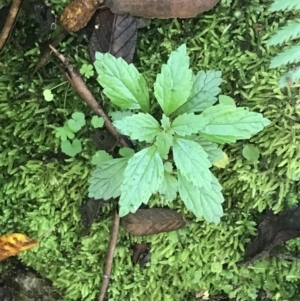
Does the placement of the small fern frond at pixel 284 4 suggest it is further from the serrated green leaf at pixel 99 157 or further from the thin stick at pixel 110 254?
the thin stick at pixel 110 254

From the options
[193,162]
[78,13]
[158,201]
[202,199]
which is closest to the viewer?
[193,162]

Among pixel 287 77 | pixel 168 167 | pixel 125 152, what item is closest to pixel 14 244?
pixel 125 152

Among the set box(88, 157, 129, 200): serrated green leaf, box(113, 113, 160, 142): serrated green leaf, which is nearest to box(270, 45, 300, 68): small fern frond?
box(113, 113, 160, 142): serrated green leaf

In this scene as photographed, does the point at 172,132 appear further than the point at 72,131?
No

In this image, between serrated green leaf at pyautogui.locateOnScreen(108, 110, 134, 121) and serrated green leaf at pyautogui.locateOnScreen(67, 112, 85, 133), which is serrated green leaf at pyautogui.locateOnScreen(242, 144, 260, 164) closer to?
serrated green leaf at pyautogui.locateOnScreen(108, 110, 134, 121)

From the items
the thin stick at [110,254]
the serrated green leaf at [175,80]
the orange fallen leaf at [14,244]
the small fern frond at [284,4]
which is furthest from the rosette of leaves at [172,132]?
the orange fallen leaf at [14,244]

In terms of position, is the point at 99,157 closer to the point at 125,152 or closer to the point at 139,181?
the point at 125,152
